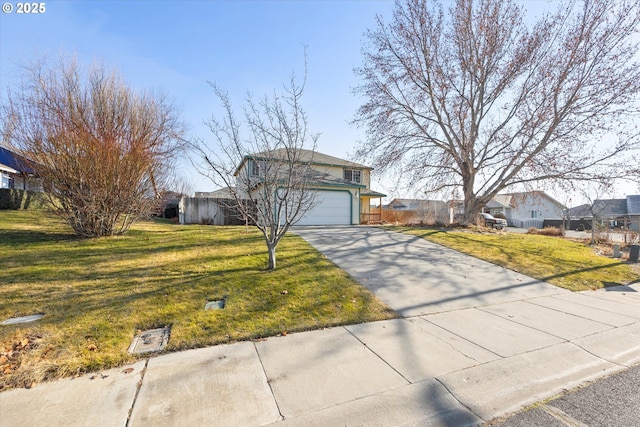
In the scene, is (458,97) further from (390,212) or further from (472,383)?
(472,383)

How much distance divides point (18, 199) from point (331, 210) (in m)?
15.7

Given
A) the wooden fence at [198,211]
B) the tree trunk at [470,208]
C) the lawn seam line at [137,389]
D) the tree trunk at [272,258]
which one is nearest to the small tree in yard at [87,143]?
the tree trunk at [272,258]

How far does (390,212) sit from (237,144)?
64.5 ft

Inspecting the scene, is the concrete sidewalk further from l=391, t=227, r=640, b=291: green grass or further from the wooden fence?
the wooden fence

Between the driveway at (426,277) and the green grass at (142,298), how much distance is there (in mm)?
585

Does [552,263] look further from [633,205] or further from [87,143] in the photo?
[633,205]

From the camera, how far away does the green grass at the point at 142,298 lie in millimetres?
3000

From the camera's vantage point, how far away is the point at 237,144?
559 cm

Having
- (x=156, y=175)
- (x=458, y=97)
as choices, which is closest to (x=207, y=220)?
(x=156, y=175)

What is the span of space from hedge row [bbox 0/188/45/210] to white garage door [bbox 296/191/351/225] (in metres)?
13.4

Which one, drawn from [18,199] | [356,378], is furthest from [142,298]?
[18,199]
